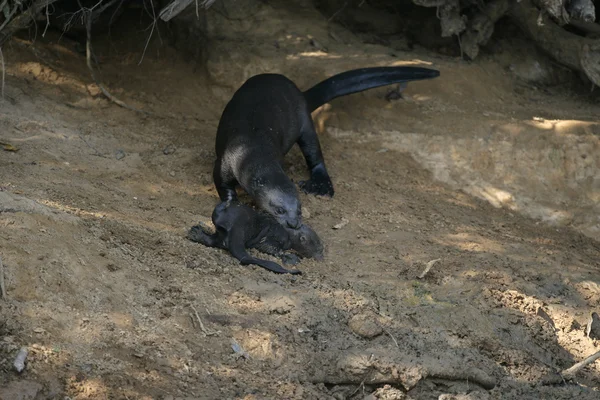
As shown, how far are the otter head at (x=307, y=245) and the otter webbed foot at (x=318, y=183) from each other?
3.45 feet

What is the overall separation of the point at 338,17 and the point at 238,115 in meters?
2.44

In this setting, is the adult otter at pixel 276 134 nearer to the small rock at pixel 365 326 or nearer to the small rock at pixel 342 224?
the small rock at pixel 342 224


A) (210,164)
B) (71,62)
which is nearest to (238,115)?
(210,164)

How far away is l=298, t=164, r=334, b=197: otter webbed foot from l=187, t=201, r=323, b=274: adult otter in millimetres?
934

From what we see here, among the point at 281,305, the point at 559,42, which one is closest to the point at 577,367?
the point at 281,305

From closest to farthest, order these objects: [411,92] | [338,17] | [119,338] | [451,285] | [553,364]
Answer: [119,338], [553,364], [451,285], [411,92], [338,17]

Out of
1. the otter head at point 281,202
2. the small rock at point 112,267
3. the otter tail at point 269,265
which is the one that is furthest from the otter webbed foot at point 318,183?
the small rock at point 112,267

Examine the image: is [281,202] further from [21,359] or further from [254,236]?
[21,359]

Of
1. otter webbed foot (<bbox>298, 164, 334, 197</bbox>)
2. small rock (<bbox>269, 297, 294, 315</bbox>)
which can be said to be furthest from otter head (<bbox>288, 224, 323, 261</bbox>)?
otter webbed foot (<bbox>298, 164, 334, 197</bbox>)

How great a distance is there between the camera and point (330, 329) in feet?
13.0

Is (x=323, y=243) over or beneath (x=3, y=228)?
beneath

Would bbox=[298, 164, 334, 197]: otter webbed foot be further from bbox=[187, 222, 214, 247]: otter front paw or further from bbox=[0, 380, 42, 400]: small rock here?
bbox=[0, 380, 42, 400]: small rock

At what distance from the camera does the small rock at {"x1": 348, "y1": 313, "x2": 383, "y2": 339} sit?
3.95 meters

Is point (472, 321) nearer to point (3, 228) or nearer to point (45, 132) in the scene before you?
point (3, 228)
